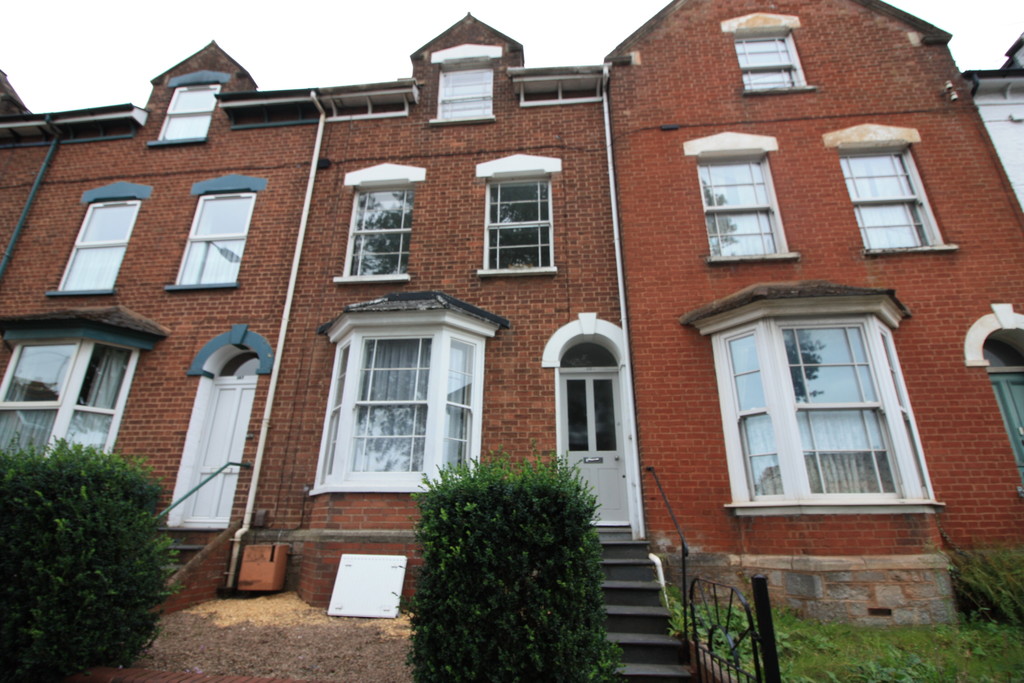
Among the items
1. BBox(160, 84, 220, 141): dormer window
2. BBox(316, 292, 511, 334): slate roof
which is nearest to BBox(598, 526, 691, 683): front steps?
BBox(316, 292, 511, 334): slate roof

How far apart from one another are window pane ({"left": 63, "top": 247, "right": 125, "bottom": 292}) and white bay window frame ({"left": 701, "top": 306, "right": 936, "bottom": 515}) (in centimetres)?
978

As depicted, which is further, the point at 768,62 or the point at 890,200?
the point at 768,62

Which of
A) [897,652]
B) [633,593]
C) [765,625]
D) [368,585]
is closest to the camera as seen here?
[765,625]

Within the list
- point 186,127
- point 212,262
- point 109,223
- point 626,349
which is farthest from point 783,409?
point 186,127

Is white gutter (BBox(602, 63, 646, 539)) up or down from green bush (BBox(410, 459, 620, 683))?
up

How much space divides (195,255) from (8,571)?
6269 mm

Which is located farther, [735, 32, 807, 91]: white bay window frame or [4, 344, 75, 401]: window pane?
[735, 32, 807, 91]: white bay window frame

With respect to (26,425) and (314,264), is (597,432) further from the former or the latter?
(26,425)

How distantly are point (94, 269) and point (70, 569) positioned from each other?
7.21 metres

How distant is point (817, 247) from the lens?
24.6 ft

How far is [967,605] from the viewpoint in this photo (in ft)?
18.0

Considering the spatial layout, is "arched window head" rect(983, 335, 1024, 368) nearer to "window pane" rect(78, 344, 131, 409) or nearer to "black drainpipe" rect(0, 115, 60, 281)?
"window pane" rect(78, 344, 131, 409)

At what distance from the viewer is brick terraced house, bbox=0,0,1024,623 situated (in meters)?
6.19

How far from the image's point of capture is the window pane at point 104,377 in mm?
7629
